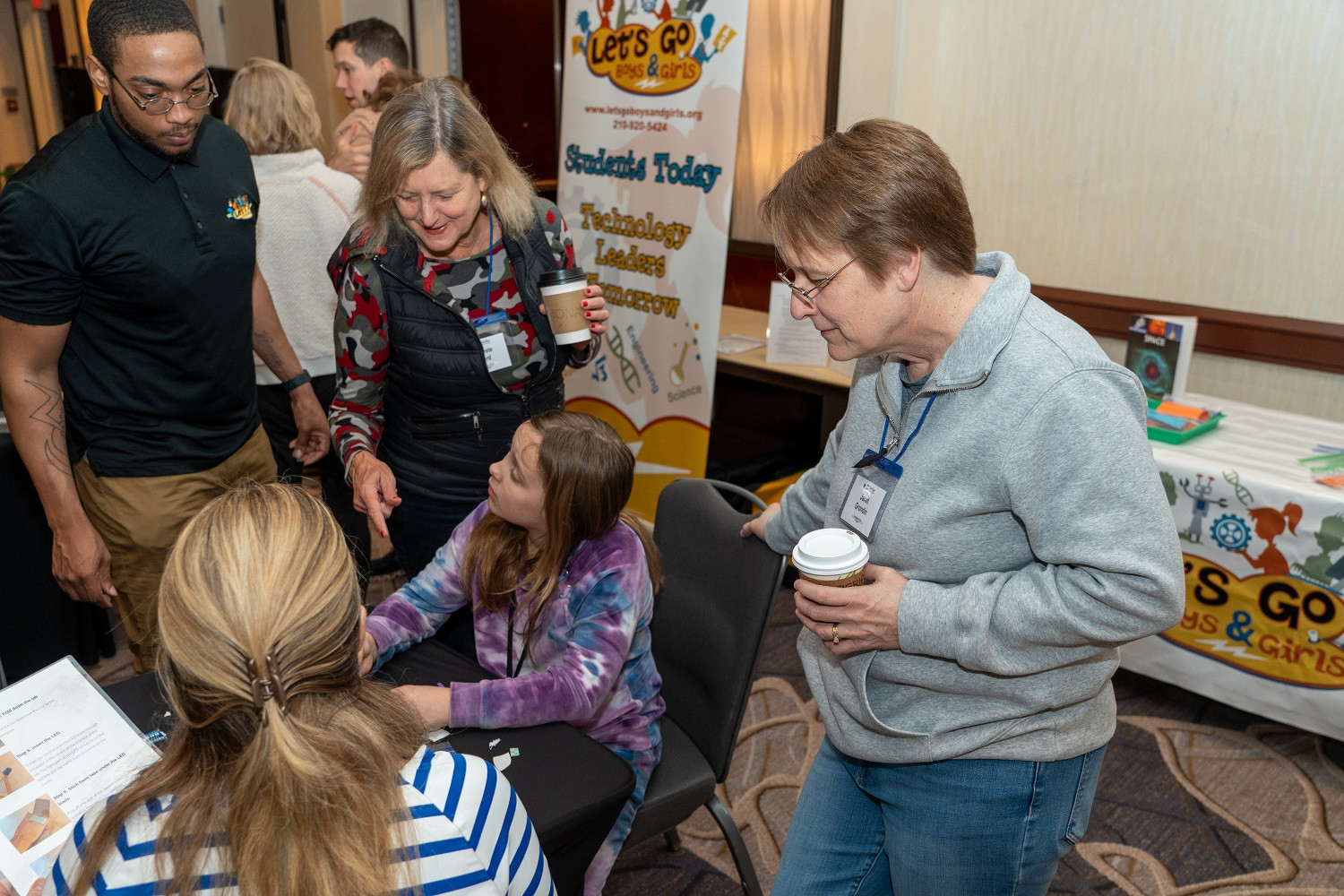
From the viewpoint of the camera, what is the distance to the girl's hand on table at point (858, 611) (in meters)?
1.20

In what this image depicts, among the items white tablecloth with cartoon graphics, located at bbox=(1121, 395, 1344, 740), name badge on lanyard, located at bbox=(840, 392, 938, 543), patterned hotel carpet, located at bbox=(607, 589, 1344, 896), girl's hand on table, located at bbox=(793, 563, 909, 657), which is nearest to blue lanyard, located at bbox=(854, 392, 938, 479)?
name badge on lanyard, located at bbox=(840, 392, 938, 543)

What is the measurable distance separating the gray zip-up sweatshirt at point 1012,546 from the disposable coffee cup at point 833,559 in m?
0.06

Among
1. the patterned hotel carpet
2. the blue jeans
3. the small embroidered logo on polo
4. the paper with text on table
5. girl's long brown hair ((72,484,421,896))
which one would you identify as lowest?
the patterned hotel carpet

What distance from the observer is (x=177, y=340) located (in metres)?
1.97

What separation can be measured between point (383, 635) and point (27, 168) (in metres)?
1.07

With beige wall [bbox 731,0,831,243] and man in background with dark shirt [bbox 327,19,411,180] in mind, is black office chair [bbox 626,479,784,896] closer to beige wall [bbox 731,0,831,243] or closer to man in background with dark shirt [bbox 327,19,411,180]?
beige wall [bbox 731,0,831,243]

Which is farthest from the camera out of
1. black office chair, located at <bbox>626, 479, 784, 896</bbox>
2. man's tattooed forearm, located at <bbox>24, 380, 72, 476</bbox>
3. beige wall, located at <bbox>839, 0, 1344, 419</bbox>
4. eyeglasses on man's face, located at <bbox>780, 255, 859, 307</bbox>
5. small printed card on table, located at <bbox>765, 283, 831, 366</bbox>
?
small printed card on table, located at <bbox>765, 283, 831, 366</bbox>

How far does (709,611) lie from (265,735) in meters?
1.05

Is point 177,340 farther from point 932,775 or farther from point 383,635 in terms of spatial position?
point 932,775

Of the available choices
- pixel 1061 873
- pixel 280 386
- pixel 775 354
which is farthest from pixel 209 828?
pixel 775 354

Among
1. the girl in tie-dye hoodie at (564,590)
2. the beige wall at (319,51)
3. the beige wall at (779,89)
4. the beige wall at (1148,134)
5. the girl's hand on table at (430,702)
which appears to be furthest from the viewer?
the beige wall at (319,51)

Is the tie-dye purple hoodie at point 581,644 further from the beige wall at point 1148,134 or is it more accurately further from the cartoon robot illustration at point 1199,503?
the beige wall at point 1148,134

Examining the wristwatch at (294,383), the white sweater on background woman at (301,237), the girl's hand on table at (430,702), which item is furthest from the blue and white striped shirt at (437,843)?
the white sweater on background woman at (301,237)

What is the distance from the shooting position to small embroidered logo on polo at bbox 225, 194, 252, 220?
82.1 inches
